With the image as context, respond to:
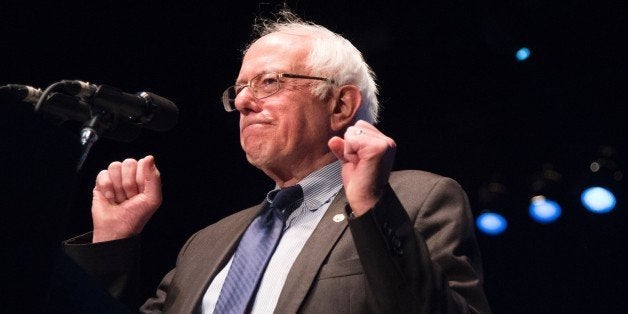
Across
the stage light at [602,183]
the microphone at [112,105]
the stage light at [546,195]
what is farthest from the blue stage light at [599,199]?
the microphone at [112,105]

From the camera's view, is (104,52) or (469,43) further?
(469,43)

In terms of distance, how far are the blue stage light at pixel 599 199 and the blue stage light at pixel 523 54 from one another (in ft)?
2.87

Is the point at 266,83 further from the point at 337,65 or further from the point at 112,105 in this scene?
the point at 112,105

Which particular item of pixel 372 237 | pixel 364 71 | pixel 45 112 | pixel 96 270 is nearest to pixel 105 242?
pixel 96 270

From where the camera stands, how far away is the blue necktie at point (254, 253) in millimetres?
1879

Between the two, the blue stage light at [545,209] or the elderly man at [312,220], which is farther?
the blue stage light at [545,209]

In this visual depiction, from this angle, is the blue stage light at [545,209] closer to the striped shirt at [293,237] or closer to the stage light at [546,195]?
the stage light at [546,195]

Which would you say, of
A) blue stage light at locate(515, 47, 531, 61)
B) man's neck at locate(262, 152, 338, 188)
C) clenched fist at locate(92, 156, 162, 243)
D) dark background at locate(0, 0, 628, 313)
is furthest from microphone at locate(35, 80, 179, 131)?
blue stage light at locate(515, 47, 531, 61)

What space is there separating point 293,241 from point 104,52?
2.07 metres

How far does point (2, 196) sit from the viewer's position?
106 centimetres

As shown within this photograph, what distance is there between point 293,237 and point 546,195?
2.66 metres

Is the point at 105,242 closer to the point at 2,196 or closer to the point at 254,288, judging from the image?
the point at 254,288

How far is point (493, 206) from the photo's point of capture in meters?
4.39

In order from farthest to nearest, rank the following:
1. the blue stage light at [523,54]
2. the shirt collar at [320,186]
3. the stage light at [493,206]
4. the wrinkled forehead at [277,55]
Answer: the stage light at [493,206] → the blue stage light at [523,54] → the wrinkled forehead at [277,55] → the shirt collar at [320,186]
